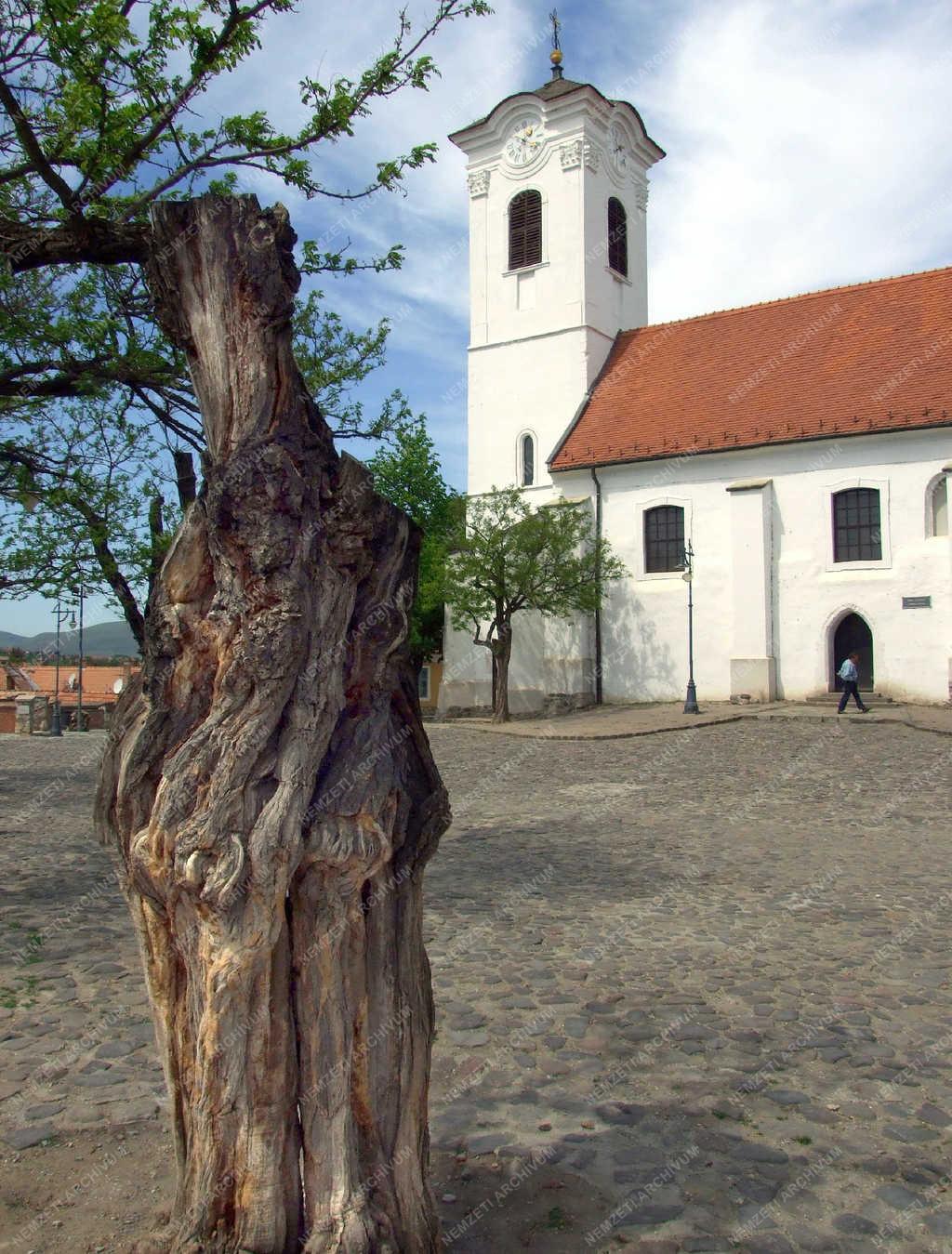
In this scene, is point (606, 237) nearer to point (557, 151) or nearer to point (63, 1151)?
point (557, 151)

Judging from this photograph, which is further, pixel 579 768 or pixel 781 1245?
pixel 579 768

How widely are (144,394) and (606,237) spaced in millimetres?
26247

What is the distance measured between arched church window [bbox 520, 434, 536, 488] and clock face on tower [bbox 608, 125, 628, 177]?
30.1ft

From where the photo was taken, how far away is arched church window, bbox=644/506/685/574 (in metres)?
28.6

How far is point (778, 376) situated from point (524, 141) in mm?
11578

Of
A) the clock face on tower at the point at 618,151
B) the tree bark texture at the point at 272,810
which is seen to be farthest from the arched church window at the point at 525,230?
the tree bark texture at the point at 272,810

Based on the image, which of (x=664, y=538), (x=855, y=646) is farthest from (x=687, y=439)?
(x=855, y=646)

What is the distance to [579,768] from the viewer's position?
16438 mm

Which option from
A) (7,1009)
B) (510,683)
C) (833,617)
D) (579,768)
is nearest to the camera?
(7,1009)

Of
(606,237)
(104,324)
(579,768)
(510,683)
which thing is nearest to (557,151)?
(606,237)

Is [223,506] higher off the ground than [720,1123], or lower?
higher

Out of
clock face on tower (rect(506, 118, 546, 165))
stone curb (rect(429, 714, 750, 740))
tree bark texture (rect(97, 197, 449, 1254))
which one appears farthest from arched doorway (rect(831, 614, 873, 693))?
tree bark texture (rect(97, 197, 449, 1254))

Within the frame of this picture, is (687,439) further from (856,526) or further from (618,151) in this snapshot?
(618,151)

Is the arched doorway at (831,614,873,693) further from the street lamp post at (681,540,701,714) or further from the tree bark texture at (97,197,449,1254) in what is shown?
the tree bark texture at (97,197,449,1254)
